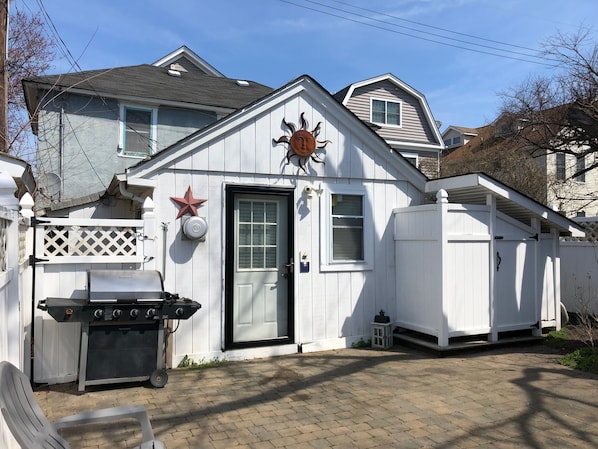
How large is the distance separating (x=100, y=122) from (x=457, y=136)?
20.9 meters

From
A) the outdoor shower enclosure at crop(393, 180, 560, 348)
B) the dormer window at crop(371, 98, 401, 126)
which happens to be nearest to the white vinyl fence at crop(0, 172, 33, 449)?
the outdoor shower enclosure at crop(393, 180, 560, 348)

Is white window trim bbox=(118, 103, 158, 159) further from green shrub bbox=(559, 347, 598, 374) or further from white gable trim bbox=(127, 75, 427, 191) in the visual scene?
green shrub bbox=(559, 347, 598, 374)

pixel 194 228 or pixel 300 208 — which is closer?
pixel 194 228

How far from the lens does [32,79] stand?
10.5m

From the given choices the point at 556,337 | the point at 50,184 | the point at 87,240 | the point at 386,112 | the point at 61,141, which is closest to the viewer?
→ the point at 87,240

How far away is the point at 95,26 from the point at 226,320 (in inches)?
226

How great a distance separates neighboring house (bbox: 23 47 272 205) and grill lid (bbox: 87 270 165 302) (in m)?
6.55

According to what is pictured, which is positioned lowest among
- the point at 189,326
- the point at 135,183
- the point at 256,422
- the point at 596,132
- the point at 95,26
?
Result: the point at 256,422

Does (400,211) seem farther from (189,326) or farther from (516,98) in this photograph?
(516,98)

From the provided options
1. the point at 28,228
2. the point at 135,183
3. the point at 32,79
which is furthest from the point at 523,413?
the point at 32,79

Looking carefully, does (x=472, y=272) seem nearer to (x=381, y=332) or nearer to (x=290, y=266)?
(x=381, y=332)

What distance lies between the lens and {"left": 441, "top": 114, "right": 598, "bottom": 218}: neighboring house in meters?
15.0

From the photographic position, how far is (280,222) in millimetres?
6453

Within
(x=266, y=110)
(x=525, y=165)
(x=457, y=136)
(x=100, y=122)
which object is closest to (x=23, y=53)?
(x=100, y=122)
